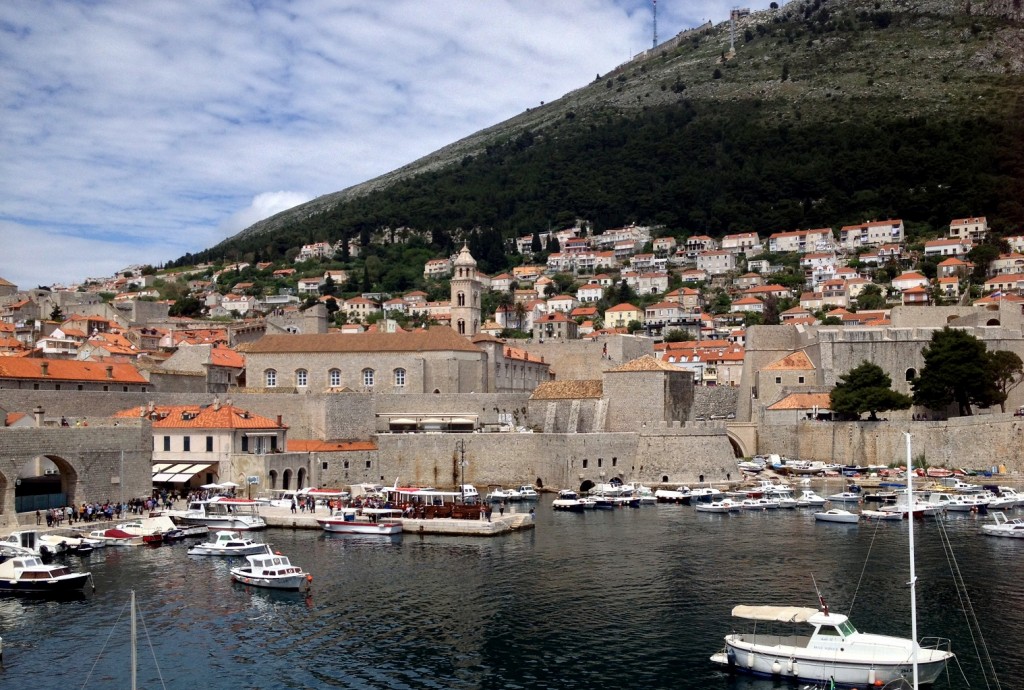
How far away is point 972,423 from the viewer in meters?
43.8

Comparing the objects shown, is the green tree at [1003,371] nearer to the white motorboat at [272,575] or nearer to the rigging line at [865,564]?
the rigging line at [865,564]

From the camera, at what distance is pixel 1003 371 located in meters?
47.5

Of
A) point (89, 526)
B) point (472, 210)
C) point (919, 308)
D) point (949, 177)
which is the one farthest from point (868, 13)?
point (89, 526)

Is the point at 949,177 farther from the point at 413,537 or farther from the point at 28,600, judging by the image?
the point at 28,600

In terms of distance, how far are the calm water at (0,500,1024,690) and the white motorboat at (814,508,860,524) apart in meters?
2.35

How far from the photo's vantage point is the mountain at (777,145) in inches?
4658

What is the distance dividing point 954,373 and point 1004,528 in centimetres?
1580

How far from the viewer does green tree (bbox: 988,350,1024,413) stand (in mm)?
46875

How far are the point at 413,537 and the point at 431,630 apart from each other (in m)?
12.7

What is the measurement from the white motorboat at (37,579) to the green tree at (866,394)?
3715 centimetres

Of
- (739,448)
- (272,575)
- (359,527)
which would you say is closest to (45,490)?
(359,527)

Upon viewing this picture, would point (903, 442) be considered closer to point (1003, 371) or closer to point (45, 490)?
point (1003, 371)

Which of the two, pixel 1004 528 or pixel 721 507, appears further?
pixel 721 507

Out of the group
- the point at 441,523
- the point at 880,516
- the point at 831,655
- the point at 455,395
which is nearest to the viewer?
the point at 831,655
